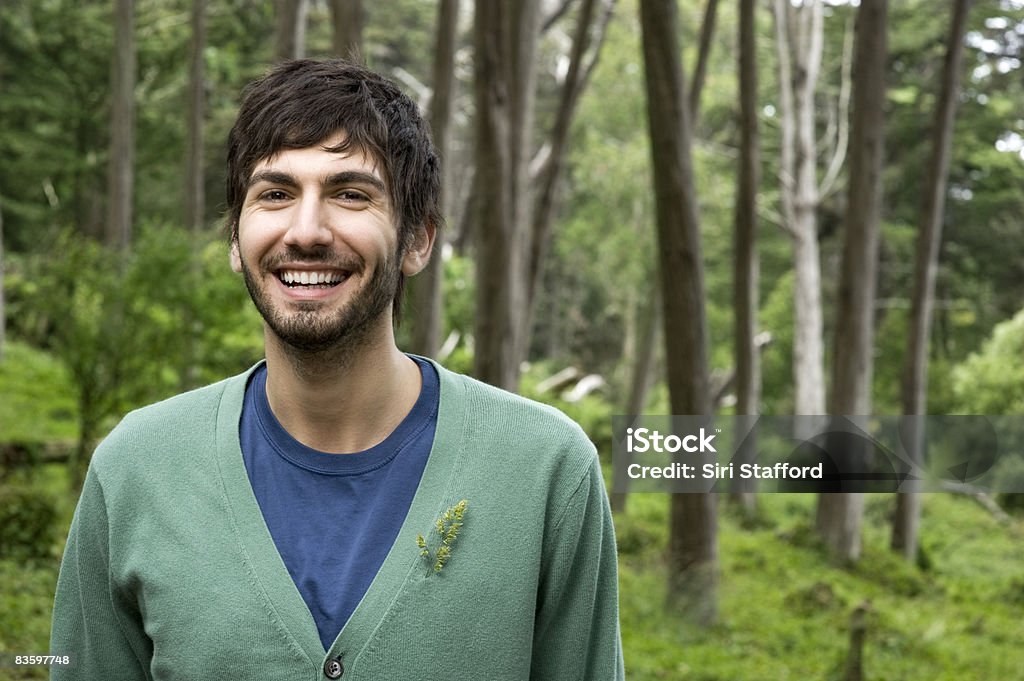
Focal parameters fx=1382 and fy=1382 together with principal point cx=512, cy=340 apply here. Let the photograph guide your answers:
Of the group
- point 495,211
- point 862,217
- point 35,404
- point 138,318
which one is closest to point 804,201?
point 862,217

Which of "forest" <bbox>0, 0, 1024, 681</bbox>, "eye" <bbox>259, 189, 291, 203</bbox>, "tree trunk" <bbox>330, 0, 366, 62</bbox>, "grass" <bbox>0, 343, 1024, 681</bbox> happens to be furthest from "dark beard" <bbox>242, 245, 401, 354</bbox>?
"tree trunk" <bbox>330, 0, 366, 62</bbox>

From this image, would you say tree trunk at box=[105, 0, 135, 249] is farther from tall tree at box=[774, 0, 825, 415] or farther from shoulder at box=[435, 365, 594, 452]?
shoulder at box=[435, 365, 594, 452]

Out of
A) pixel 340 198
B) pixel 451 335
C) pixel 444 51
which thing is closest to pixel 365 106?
pixel 340 198

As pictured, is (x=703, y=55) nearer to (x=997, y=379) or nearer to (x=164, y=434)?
(x=997, y=379)

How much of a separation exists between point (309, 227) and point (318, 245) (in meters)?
0.04

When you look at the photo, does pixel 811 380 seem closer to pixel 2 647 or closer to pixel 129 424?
pixel 2 647

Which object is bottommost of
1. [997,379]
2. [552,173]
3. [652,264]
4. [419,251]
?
[997,379]

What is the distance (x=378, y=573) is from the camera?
2133mm

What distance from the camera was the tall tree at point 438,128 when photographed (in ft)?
36.4

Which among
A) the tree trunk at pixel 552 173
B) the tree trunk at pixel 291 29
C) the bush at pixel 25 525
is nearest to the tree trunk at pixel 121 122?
the tree trunk at pixel 291 29

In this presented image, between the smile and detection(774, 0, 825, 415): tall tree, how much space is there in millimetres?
20486

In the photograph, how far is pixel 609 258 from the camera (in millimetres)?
32281

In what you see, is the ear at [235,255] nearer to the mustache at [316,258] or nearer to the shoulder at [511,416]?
the mustache at [316,258]

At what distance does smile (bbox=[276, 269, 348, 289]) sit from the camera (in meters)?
2.18
